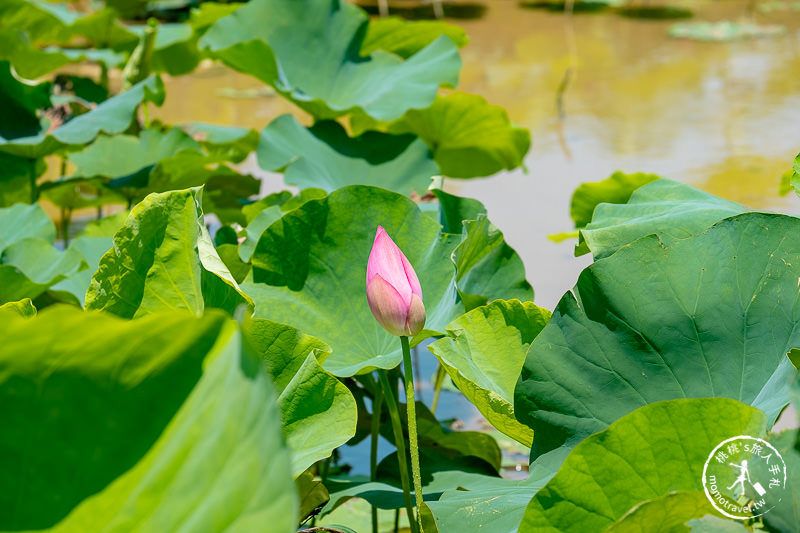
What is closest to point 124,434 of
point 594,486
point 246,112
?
point 594,486

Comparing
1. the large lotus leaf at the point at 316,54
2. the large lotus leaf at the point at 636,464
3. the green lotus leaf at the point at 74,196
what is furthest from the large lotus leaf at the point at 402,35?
the large lotus leaf at the point at 636,464

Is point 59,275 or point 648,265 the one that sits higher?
point 648,265

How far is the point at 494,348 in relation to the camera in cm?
74

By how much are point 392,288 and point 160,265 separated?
7.9 inches

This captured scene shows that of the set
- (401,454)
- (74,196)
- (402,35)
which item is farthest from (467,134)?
(401,454)

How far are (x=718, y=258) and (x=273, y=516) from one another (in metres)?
0.45

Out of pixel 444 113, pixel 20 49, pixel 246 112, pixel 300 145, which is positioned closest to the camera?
pixel 300 145

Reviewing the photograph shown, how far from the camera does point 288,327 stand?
649 millimetres

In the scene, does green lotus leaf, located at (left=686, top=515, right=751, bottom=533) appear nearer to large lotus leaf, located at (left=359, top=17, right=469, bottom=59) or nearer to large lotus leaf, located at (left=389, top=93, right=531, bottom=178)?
large lotus leaf, located at (left=389, top=93, right=531, bottom=178)

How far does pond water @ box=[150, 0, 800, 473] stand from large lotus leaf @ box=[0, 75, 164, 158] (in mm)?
756

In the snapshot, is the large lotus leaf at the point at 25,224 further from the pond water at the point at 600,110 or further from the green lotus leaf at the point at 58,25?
the green lotus leaf at the point at 58,25

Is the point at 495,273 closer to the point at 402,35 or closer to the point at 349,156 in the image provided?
the point at 349,156

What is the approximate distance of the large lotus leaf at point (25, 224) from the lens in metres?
1.25

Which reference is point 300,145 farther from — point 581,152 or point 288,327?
point 581,152
